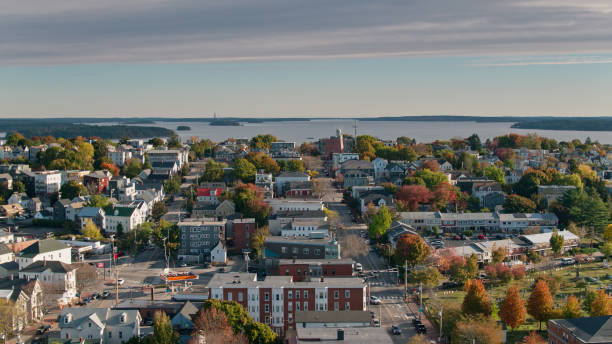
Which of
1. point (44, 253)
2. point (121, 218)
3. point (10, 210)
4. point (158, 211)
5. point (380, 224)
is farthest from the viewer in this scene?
point (10, 210)

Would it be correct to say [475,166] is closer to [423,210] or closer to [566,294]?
[423,210]

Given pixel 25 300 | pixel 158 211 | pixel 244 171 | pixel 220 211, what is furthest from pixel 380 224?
pixel 244 171

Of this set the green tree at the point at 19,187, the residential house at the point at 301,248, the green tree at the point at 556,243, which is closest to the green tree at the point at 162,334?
the residential house at the point at 301,248

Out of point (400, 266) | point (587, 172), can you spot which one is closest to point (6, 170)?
point (400, 266)

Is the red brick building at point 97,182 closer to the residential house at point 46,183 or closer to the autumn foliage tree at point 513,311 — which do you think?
the residential house at point 46,183

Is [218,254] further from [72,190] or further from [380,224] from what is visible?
[72,190]

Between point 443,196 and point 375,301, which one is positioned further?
point 443,196
